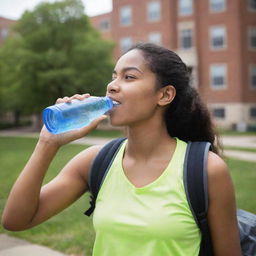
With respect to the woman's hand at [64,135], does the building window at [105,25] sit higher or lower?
higher

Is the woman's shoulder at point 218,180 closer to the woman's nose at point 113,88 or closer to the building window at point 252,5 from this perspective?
the woman's nose at point 113,88

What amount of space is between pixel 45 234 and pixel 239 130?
27184 mm

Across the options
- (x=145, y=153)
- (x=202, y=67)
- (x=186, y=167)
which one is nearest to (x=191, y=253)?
(x=186, y=167)

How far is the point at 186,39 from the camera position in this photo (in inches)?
1310

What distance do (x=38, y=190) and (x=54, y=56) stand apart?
25399 mm

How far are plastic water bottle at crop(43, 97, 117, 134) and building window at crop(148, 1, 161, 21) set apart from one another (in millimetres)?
33899

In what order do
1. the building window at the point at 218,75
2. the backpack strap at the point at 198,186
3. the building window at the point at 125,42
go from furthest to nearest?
the building window at the point at 125,42 < the building window at the point at 218,75 < the backpack strap at the point at 198,186

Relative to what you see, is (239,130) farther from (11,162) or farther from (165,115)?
(165,115)

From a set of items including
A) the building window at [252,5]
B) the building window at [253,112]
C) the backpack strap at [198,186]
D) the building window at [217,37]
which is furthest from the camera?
the building window at [253,112]

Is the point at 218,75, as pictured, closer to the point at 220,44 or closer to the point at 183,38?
the point at 220,44

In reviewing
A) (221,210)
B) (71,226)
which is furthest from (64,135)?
(71,226)

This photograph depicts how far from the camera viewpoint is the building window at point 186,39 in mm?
33188

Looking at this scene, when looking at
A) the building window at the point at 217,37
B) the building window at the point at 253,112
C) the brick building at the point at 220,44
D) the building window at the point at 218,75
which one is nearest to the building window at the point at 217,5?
the brick building at the point at 220,44

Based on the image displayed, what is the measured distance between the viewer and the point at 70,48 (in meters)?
28.1
